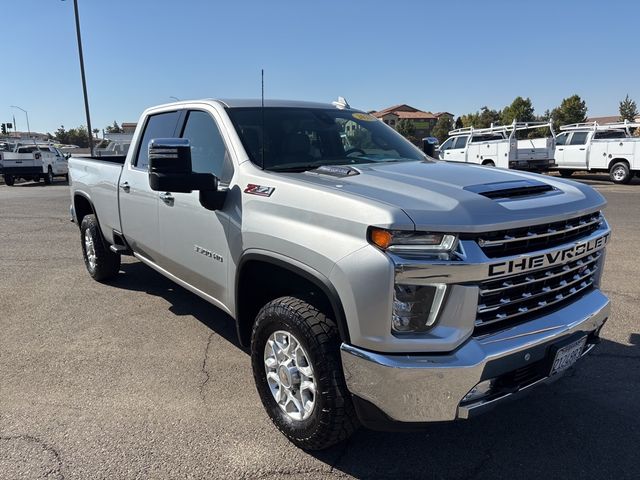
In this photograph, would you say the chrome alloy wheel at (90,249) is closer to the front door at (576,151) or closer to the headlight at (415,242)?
the headlight at (415,242)

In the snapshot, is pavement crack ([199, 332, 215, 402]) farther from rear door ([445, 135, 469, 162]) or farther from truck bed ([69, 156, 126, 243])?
rear door ([445, 135, 469, 162])

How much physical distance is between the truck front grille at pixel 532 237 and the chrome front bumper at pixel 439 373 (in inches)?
15.1

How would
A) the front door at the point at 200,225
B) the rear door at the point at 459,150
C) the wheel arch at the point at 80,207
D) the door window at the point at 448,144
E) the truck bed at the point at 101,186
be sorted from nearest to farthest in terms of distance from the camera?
1. the front door at the point at 200,225
2. the truck bed at the point at 101,186
3. the wheel arch at the point at 80,207
4. the rear door at the point at 459,150
5. the door window at the point at 448,144

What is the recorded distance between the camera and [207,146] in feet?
12.1

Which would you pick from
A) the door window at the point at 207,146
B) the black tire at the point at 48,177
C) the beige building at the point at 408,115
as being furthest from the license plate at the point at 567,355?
the beige building at the point at 408,115

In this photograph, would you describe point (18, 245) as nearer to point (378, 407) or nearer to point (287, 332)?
point (287, 332)

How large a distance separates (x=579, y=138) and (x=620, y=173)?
228cm

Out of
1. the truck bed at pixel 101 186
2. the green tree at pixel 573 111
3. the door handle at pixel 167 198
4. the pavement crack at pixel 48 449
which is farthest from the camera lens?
the green tree at pixel 573 111

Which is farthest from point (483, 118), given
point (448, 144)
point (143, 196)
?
point (143, 196)

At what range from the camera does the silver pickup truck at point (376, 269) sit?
87.5 inches

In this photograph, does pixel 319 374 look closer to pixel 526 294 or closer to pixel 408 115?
pixel 526 294

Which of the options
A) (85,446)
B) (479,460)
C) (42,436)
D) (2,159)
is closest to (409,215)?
(479,460)

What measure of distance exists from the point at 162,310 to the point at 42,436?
217cm

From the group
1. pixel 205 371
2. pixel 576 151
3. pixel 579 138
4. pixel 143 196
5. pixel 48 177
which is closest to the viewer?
pixel 205 371
